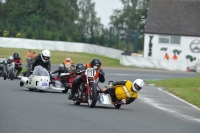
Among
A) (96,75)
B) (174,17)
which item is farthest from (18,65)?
(174,17)

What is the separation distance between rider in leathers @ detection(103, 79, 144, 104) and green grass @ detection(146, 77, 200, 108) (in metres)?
5.57

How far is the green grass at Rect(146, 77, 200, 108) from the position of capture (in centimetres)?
2556

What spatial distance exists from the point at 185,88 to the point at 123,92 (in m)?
14.5

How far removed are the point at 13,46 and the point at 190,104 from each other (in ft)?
149

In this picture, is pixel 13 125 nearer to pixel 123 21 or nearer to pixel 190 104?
pixel 190 104

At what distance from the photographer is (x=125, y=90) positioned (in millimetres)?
18000

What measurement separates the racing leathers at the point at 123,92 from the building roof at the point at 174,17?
52.3m

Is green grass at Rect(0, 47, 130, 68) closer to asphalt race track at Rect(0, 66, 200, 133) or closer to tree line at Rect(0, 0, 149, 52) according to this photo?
tree line at Rect(0, 0, 149, 52)

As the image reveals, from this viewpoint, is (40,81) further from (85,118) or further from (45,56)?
(85,118)

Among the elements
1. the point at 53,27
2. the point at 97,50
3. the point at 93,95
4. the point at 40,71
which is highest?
the point at 53,27

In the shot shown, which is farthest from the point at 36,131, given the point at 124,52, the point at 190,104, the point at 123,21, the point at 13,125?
the point at 123,21

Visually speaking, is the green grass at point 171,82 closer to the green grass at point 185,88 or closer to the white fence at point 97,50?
the green grass at point 185,88

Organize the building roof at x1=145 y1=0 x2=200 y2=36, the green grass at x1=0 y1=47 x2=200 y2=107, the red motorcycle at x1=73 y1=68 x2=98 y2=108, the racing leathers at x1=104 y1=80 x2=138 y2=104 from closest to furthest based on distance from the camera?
the red motorcycle at x1=73 y1=68 x2=98 y2=108, the racing leathers at x1=104 y1=80 x2=138 y2=104, the green grass at x1=0 y1=47 x2=200 y2=107, the building roof at x1=145 y1=0 x2=200 y2=36

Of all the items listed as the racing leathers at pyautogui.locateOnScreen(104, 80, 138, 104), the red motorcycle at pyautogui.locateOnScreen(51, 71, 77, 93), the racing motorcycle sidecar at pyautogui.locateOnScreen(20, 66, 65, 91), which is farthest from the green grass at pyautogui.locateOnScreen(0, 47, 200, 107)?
the racing leathers at pyautogui.locateOnScreen(104, 80, 138, 104)
